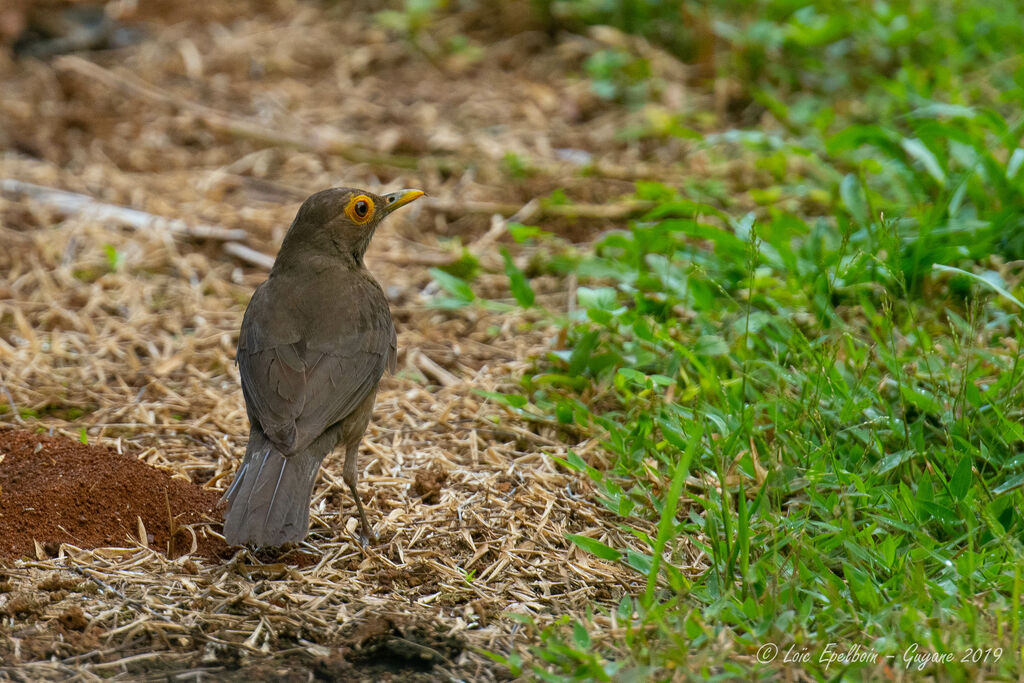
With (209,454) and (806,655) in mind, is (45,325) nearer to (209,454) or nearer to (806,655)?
(209,454)

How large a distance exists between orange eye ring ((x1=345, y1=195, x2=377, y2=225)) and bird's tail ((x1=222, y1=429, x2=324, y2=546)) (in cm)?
138

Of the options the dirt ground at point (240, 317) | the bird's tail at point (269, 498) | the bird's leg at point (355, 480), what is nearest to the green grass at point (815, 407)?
the dirt ground at point (240, 317)

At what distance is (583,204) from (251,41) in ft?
13.4

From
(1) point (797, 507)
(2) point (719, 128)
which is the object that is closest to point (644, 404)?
(1) point (797, 507)

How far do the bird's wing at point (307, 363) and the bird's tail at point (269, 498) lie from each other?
0.22 ft

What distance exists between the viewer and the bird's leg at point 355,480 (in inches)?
166

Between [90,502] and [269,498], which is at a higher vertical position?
[269,498]

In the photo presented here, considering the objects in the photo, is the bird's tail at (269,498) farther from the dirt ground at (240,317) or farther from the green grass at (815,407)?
the green grass at (815,407)

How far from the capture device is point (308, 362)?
14.7ft

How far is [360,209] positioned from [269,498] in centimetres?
174

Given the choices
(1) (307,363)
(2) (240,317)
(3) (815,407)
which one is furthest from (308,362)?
(3) (815,407)

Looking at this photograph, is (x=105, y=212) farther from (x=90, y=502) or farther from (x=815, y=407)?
(x=815, y=407)

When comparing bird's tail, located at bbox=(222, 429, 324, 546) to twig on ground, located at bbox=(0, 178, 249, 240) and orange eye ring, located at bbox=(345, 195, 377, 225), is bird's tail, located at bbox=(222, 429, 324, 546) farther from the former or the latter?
twig on ground, located at bbox=(0, 178, 249, 240)

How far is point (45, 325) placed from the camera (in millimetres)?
5895
